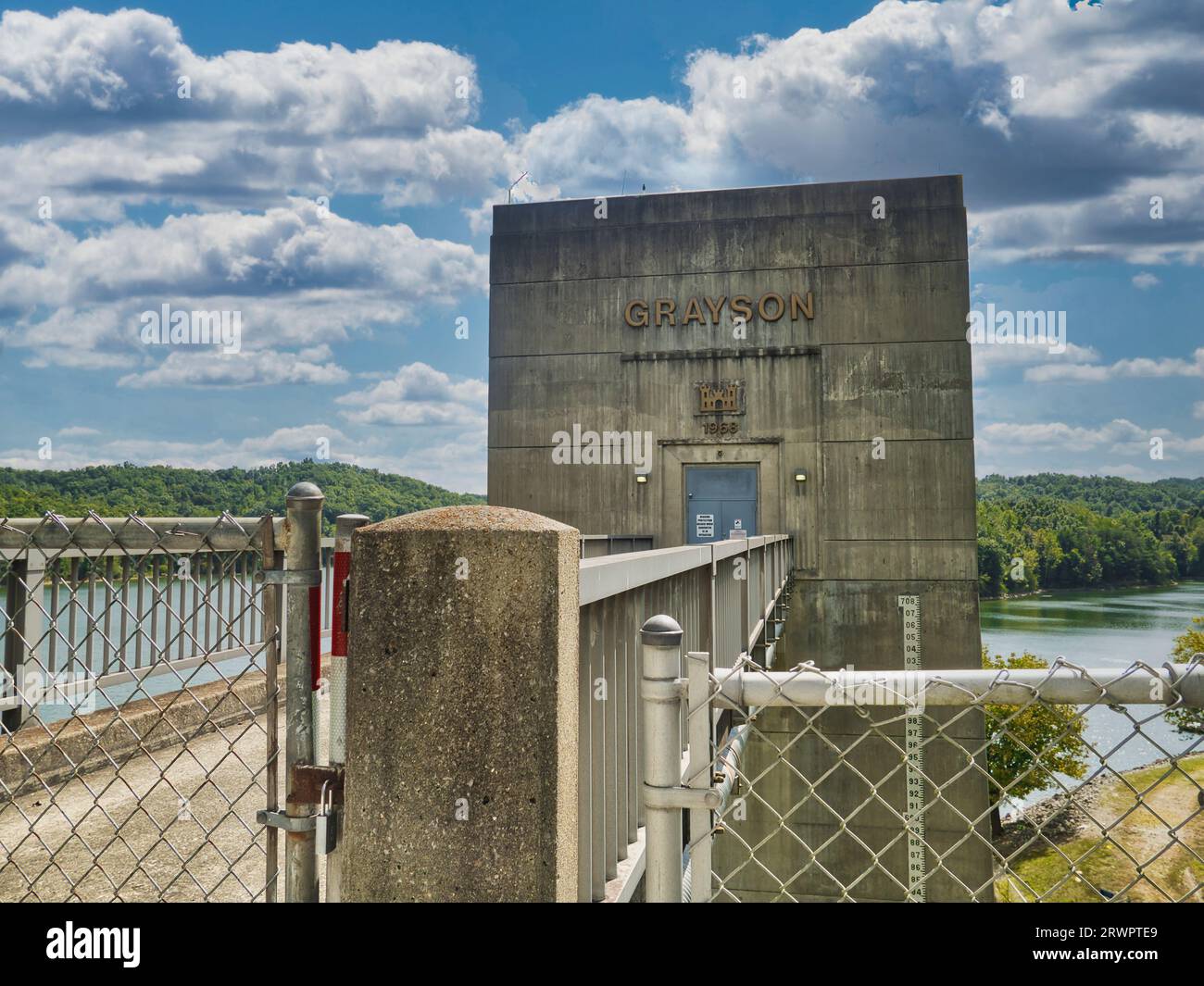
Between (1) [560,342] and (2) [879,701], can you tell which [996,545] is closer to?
(1) [560,342]

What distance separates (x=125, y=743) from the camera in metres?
5.11

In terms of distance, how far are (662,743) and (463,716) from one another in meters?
0.45

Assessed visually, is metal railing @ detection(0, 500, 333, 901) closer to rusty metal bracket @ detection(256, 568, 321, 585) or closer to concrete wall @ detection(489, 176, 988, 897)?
rusty metal bracket @ detection(256, 568, 321, 585)

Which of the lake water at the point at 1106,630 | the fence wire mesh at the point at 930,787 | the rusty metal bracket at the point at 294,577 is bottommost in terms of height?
the lake water at the point at 1106,630

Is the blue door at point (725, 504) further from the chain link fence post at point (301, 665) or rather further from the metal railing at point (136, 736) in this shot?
the chain link fence post at point (301, 665)

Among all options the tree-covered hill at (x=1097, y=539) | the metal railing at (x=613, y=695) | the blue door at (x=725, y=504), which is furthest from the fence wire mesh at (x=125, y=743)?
the tree-covered hill at (x=1097, y=539)

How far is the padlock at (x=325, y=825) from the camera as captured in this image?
2043mm

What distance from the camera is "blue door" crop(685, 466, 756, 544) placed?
16328 mm

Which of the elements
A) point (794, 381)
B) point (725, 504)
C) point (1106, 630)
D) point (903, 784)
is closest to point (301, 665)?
point (725, 504)

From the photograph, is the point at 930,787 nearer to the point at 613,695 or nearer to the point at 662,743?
the point at 613,695

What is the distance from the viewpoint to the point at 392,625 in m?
1.98
